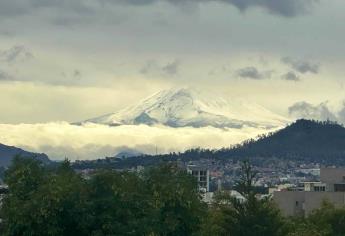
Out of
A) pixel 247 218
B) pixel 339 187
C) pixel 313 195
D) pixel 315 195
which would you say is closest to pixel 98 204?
pixel 247 218

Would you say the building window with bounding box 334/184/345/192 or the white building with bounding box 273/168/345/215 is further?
the building window with bounding box 334/184/345/192

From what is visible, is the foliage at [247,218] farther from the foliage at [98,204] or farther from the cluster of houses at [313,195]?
the cluster of houses at [313,195]

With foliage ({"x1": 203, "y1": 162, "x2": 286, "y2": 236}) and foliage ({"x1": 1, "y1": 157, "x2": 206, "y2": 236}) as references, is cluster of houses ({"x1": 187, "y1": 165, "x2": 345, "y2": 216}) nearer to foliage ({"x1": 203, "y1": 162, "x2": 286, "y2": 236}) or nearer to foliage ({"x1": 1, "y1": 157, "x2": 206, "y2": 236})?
foliage ({"x1": 203, "y1": 162, "x2": 286, "y2": 236})

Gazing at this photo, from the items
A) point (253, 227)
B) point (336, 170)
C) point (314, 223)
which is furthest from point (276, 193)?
point (253, 227)

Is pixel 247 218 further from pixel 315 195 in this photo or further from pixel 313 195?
pixel 313 195

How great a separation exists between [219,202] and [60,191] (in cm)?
2106

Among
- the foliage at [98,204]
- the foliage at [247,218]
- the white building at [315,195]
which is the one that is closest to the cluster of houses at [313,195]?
the white building at [315,195]

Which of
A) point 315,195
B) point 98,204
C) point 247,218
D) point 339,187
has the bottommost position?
point 247,218

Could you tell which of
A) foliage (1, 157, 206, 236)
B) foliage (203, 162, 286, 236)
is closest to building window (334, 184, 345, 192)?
foliage (203, 162, 286, 236)

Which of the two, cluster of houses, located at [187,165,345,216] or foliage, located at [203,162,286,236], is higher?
cluster of houses, located at [187,165,345,216]

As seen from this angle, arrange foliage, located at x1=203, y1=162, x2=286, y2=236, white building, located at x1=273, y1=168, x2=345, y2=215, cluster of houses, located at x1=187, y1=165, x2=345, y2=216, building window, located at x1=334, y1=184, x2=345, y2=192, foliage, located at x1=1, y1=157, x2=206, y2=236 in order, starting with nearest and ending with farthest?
foliage, located at x1=1, y1=157, x2=206, y2=236
foliage, located at x1=203, y1=162, x2=286, y2=236
cluster of houses, located at x1=187, y1=165, x2=345, y2=216
white building, located at x1=273, y1=168, x2=345, y2=215
building window, located at x1=334, y1=184, x2=345, y2=192

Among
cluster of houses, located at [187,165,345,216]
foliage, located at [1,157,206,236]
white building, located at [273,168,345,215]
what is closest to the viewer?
foliage, located at [1,157,206,236]

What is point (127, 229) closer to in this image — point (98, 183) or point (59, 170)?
point (98, 183)

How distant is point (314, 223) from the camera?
119 meters
